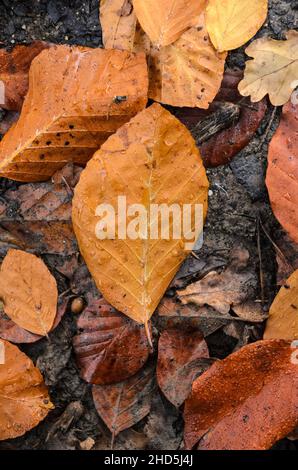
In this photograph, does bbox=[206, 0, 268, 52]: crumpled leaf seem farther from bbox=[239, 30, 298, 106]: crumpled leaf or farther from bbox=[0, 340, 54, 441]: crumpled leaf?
bbox=[0, 340, 54, 441]: crumpled leaf

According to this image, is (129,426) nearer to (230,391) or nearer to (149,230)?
(230,391)

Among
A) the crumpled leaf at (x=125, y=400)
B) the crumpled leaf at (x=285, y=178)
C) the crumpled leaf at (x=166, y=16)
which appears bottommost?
the crumpled leaf at (x=125, y=400)

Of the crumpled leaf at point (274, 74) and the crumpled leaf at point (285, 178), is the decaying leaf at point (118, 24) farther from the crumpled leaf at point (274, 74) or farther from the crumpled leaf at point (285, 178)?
the crumpled leaf at point (285, 178)

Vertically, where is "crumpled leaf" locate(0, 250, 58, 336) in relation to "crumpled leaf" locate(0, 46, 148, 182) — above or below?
below

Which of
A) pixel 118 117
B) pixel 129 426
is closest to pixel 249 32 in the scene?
pixel 118 117

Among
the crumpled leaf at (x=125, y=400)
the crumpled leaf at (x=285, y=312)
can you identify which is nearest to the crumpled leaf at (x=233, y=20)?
the crumpled leaf at (x=285, y=312)

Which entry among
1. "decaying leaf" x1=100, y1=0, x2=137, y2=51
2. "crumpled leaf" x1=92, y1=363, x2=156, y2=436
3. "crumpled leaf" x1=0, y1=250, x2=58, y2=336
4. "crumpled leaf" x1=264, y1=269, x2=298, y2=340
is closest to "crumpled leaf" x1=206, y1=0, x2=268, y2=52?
"decaying leaf" x1=100, y1=0, x2=137, y2=51

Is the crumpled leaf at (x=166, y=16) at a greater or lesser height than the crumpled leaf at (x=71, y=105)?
greater
